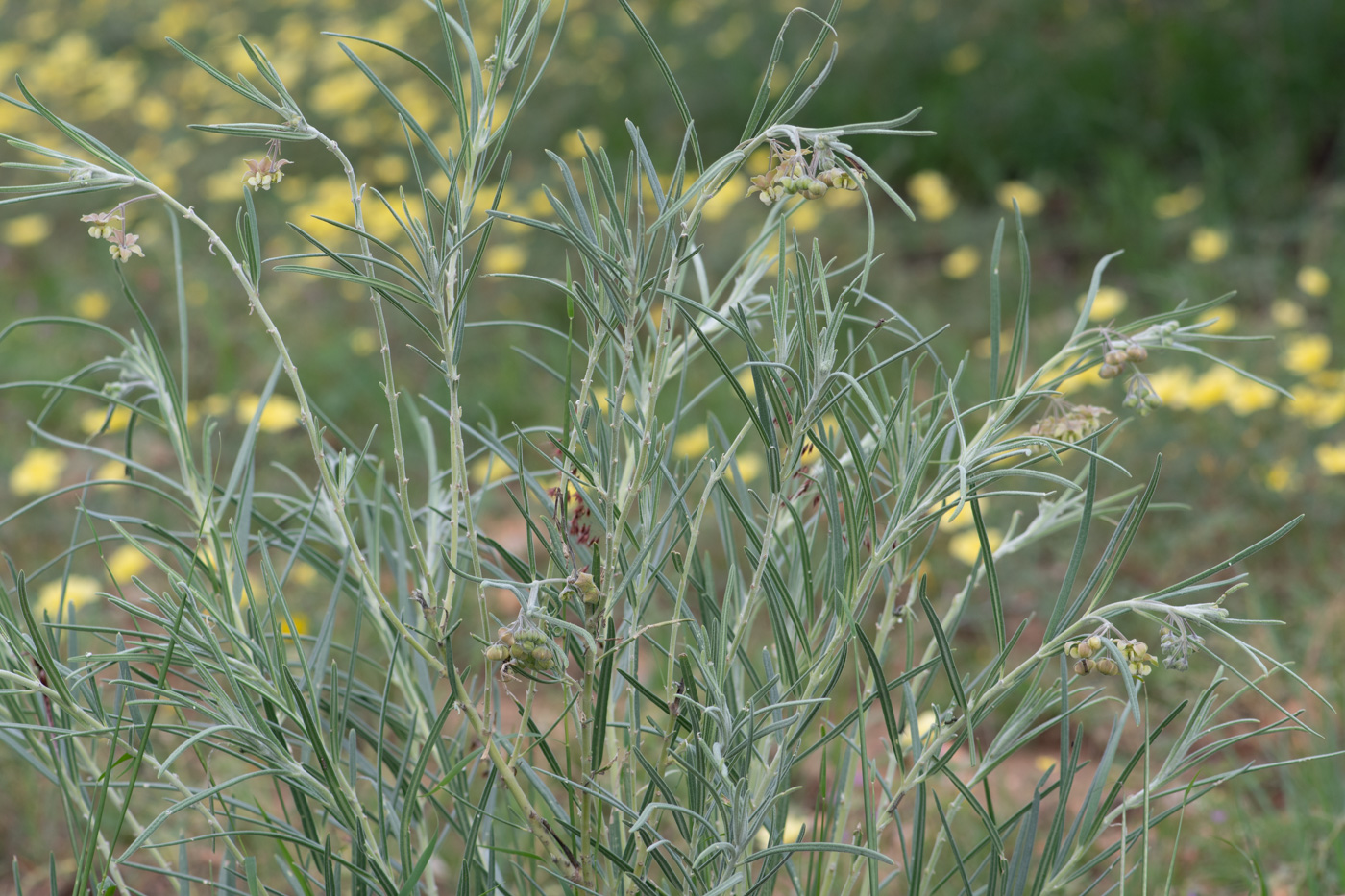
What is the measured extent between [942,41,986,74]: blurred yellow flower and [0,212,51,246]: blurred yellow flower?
3.23m

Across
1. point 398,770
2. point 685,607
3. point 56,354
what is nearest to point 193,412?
point 56,354

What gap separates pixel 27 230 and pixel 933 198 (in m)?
3.14

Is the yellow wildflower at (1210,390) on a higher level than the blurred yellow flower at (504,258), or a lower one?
lower

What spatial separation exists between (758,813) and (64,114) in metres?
5.72

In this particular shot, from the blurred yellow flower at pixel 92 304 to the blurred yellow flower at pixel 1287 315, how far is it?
3.06 metres

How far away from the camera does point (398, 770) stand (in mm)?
875

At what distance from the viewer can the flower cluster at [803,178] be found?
0.60m

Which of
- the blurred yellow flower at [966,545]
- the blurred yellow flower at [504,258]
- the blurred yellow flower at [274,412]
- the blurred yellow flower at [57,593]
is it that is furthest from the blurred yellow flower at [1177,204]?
the blurred yellow flower at [57,593]

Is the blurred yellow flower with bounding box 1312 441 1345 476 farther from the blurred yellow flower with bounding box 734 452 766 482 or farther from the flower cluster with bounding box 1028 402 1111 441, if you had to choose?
the flower cluster with bounding box 1028 402 1111 441

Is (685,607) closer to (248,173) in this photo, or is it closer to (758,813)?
(758,813)

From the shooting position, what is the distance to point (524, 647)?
2.01ft

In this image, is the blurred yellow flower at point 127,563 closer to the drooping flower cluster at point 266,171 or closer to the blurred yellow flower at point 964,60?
the drooping flower cluster at point 266,171

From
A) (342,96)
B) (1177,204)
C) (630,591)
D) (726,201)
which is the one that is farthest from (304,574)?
(342,96)

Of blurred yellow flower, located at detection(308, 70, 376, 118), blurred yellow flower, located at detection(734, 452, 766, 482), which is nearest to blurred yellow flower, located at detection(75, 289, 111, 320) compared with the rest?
blurred yellow flower, located at detection(308, 70, 376, 118)
